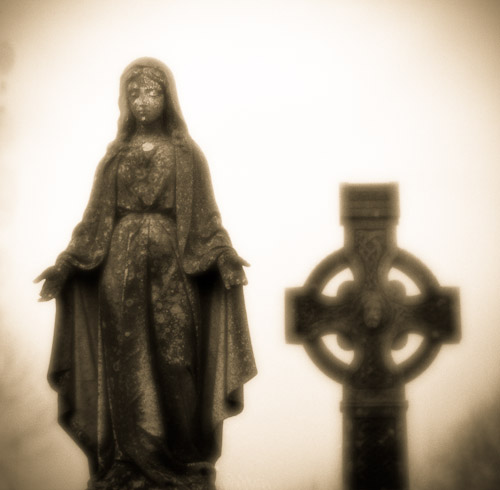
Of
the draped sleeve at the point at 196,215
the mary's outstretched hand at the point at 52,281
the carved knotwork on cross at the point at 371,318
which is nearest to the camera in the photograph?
the mary's outstretched hand at the point at 52,281

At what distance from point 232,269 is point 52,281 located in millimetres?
1338

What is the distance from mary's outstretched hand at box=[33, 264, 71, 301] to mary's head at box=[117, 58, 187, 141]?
1.23m

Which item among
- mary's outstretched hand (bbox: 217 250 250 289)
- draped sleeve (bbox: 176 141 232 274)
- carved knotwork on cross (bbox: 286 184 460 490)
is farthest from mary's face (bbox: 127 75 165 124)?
carved knotwork on cross (bbox: 286 184 460 490)

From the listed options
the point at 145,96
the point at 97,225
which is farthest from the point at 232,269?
the point at 145,96

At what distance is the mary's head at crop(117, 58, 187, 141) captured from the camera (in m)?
10.9

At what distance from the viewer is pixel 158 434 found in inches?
403

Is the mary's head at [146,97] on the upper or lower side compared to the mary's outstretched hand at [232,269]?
upper

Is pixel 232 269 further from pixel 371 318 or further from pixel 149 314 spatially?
pixel 371 318

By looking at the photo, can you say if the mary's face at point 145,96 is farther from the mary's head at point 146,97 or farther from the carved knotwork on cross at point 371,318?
the carved knotwork on cross at point 371,318

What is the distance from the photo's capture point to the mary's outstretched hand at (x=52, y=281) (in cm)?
1045

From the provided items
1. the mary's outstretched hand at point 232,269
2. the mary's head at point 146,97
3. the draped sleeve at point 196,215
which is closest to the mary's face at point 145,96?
the mary's head at point 146,97

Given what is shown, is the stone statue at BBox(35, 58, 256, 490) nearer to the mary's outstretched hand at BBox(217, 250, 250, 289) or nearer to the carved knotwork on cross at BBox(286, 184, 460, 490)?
the mary's outstretched hand at BBox(217, 250, 250, 289)

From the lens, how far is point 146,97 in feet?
35.9

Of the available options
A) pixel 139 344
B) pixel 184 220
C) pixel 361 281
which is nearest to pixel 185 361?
pixel 139 344
